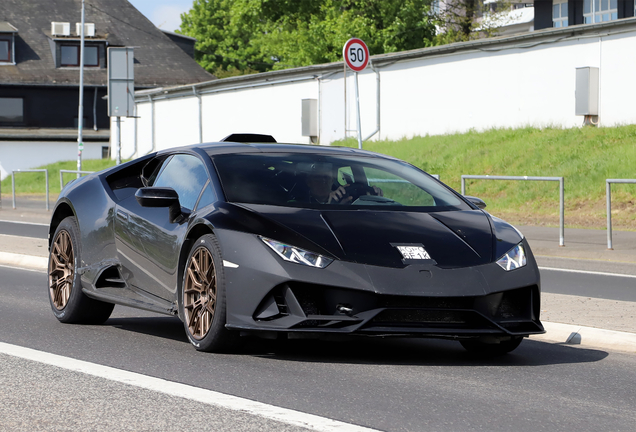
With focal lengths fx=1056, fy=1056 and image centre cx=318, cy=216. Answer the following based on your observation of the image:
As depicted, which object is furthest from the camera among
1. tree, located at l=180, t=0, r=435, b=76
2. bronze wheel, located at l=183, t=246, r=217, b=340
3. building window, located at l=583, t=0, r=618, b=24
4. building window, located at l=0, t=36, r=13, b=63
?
building window, located at l=0, t=36, r=13, b=63

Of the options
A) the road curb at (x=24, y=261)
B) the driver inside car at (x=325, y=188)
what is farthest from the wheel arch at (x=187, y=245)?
the road curb at (x=24, y=261)

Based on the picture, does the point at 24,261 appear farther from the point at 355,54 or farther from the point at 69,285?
the point at 355,54

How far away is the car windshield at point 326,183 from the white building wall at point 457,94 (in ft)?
62.1

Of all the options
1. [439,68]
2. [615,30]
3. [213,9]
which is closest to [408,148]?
[439,68]

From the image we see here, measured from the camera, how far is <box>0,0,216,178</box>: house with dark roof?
207 feet

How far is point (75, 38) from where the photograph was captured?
65.2 m

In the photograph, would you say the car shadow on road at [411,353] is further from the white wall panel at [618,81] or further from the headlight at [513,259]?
the white wall panel at [618,81]

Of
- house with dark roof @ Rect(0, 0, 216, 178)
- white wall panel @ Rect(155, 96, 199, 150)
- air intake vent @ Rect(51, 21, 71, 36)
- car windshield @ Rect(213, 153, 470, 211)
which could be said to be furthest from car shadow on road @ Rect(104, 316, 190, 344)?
air intake vent @ Rect(51, 21, 71, 36)

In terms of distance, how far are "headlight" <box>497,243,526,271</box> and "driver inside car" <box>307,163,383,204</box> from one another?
104cm

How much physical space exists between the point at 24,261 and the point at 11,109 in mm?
52520

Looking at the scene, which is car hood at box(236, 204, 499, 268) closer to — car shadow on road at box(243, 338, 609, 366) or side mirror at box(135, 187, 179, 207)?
side mirror at box(135, 187, 179, 207)

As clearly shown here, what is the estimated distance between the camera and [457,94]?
2994 centimetres

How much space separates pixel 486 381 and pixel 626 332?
5.91 feet

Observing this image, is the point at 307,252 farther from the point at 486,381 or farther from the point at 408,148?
the point at 408,148
